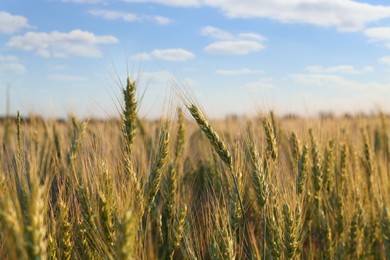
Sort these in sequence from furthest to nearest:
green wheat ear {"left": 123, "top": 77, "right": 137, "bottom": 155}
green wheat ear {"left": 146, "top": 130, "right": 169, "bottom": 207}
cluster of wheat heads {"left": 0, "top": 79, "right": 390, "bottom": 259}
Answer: green wheat ear {"left": 123, "top": 77, "right": 137, "bottom": 155}, green wheat ear {"left": 146, "top": 130, "right": 169, "bottom": 207}, cluster of wheat heads {"left": 0, "top": 79, "right": 390, "bottom": 259}

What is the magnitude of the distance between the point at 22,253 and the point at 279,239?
48.5 inches

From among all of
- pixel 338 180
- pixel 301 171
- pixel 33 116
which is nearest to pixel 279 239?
pixel 301 171

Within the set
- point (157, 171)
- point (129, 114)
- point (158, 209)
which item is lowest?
point (158, 209)

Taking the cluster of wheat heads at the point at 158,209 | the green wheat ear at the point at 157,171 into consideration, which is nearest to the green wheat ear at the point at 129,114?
the cluster of wheat heads at the point at 158,209

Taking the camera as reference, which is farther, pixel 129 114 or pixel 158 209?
pixel 158 209

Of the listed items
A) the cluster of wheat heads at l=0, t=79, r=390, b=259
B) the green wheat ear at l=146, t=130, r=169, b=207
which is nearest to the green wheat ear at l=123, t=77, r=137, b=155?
the cluster of wheat heads at l=0, t=79, r=390, b=259

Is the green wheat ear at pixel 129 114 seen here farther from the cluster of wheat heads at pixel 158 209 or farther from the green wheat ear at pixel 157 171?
the green wheat ear at pixel 157 171

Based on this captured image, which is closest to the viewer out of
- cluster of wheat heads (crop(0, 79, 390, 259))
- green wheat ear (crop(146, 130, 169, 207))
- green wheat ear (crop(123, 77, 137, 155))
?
cluster of wheat heads (crop(0, 79, 390, 259))

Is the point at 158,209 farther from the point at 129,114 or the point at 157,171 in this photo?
the point at 129,114

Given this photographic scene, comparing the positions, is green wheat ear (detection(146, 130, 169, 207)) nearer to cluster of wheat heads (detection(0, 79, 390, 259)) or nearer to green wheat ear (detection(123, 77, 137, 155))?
cluster of wheat heads (detection(0, 79, 390, 259))

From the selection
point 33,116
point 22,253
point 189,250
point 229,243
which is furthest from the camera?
point 33,116

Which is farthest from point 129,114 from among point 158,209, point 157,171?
point 158,209

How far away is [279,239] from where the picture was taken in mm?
2061

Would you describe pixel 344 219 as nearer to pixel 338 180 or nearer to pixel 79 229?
pixel 338 180
